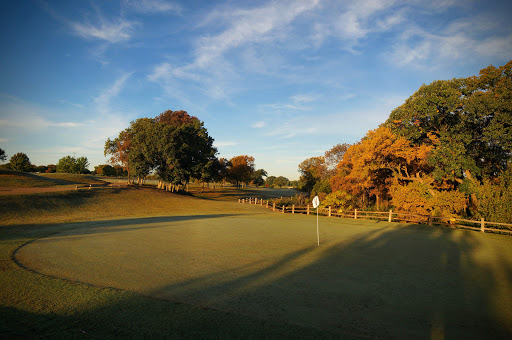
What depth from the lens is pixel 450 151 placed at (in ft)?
83.1

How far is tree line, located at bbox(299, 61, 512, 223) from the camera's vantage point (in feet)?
77.3

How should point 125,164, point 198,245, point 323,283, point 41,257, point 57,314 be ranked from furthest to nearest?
point 125,164 → point 198,245 → point 41,257 → point 323,283 → point 57,314

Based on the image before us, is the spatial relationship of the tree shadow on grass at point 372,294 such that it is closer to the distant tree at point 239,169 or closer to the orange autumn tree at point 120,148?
the orange autumn tree at point 120,148

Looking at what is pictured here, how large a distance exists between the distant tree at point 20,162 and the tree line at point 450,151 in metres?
88.8

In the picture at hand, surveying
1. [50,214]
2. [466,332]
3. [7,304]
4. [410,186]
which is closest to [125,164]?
[50,214]

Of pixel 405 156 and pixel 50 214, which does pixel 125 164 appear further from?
pixel 405 156

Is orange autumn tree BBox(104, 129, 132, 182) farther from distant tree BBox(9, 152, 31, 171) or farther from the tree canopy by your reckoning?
distant tree BBox(9, 152, 31, 171)

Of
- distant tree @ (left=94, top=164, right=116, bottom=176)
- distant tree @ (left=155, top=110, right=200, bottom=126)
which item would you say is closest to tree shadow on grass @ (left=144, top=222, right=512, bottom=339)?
distant tree @ (left=155, top=110, right=200, bottom=126)

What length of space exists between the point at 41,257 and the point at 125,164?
4790cm

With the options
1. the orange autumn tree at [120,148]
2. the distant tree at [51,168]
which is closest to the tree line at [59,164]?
the distant tree at [51,168]

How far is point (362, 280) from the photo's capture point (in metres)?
8.04

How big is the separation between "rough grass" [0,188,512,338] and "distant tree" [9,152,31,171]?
83745mm

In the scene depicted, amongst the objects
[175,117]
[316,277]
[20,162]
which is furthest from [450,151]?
[20,162]

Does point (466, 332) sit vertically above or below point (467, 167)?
below
